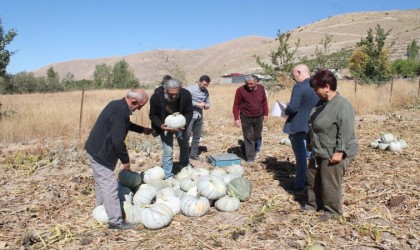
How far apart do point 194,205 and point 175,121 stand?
1.47 m

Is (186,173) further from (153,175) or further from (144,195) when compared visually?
(144,195)

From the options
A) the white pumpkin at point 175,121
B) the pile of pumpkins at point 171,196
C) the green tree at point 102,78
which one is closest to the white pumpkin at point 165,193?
the pile of pumpkins at point 171,196

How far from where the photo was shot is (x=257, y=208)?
16.7 ft

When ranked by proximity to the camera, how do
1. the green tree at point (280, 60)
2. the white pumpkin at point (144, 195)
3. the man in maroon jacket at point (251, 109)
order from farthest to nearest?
the green tree at point (280, 60)
the man in maroon jacket at point (251, 109)
the white pumpkin at point (144, 195)

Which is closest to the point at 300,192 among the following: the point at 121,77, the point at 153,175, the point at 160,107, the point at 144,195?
the point at 153,175

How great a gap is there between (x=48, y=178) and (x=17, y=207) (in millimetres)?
1415

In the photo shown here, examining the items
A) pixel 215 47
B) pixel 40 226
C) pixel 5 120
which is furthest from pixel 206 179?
pixel 215 47

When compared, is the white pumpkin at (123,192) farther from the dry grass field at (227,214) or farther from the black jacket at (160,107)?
the black jacket at (160,107)

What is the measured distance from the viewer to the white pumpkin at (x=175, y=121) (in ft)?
18.2

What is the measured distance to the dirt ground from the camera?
4105mm

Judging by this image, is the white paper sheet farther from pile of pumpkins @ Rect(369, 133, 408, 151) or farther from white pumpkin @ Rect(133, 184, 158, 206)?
pile of pumpkins @ Rect(369, 133, 408, 151)

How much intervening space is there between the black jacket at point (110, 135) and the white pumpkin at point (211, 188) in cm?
123

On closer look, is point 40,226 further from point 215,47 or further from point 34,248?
point 215,47

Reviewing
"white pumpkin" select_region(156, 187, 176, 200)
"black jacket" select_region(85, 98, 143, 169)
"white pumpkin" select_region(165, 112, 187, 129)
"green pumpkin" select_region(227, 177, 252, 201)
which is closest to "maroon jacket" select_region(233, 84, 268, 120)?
"white pumpkin" select_region(165, 112, 187, 129)
